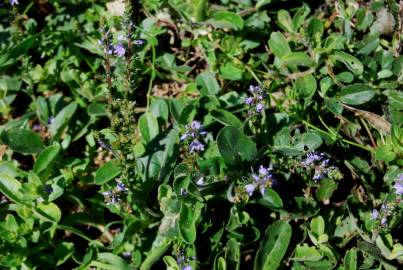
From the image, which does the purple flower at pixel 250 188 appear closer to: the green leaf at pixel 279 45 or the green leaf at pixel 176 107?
the green leaf at pixel 176 107

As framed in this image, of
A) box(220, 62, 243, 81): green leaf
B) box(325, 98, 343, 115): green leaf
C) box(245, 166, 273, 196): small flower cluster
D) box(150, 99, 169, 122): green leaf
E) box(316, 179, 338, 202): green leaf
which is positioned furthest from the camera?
box(220, 62, 243, 81): green leaf

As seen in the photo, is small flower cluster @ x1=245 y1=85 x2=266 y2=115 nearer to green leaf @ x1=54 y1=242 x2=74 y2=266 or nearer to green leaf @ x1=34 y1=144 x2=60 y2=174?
green leaf @ x1=34 y1=144 x2=60 y2=174

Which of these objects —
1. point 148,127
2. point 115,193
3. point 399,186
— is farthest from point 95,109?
point 399,186

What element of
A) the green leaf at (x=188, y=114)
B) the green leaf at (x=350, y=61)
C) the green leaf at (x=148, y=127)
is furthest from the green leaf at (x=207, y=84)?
the green leaf at (x=350, y=61)

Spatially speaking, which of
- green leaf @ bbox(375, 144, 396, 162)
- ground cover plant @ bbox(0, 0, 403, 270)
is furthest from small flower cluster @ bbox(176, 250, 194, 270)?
green leaf @ bbox(375, 144, 396, 162)

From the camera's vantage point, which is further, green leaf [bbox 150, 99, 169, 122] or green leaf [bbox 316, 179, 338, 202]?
green leaf [bbox 150, 99, 169, 122]

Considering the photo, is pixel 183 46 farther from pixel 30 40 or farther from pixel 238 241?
pixel 238 241
